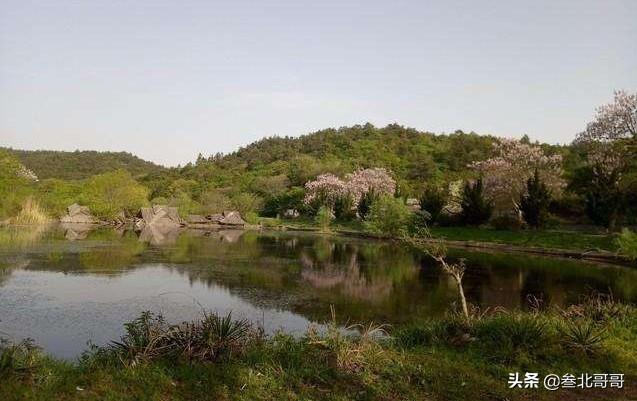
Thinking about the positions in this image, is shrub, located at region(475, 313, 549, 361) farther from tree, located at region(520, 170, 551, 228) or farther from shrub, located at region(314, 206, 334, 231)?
shrub, located at region(314, 206, 334, 231)

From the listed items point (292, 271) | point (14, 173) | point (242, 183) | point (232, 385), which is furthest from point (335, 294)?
point (242, 183)

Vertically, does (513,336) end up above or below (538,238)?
below

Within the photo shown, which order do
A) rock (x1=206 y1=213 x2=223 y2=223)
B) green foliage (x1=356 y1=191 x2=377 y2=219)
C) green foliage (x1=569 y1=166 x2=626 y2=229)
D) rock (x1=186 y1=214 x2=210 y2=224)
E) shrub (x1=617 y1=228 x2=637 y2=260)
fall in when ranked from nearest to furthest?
shrub (x1=617 y1=228 x2=637 y2=260) → green foliage (x1=569 y1=166 x2=626 y2=229) → green foliage (x1=356 y1=191 x2=377 y2=219) → rock (x1=206 y1=213 x2=223 y2=223) → rock (x1=186 y1=214 x2=210 y2=224)

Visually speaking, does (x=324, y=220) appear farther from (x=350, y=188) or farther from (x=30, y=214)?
(x=30, y=214)

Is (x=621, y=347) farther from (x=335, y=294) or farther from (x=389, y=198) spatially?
(x=389, y=198)

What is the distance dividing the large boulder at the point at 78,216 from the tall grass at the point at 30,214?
6235mm

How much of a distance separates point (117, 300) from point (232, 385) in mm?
9000

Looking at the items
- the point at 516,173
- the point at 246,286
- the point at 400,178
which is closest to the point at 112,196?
the point at 400,178

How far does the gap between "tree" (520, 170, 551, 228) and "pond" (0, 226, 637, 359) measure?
7.55 metres

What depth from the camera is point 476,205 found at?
1537 inches

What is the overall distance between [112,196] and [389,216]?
1396 inches

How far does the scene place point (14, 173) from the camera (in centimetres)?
4659

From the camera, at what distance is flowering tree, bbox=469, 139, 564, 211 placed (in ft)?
130

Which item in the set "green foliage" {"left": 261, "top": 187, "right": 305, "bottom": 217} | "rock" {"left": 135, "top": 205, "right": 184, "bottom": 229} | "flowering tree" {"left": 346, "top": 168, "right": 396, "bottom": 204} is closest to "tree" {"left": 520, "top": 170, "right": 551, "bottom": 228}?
"flowering tree" {"left": 346, "top": 168, "right": 396, "bottom": 204}
